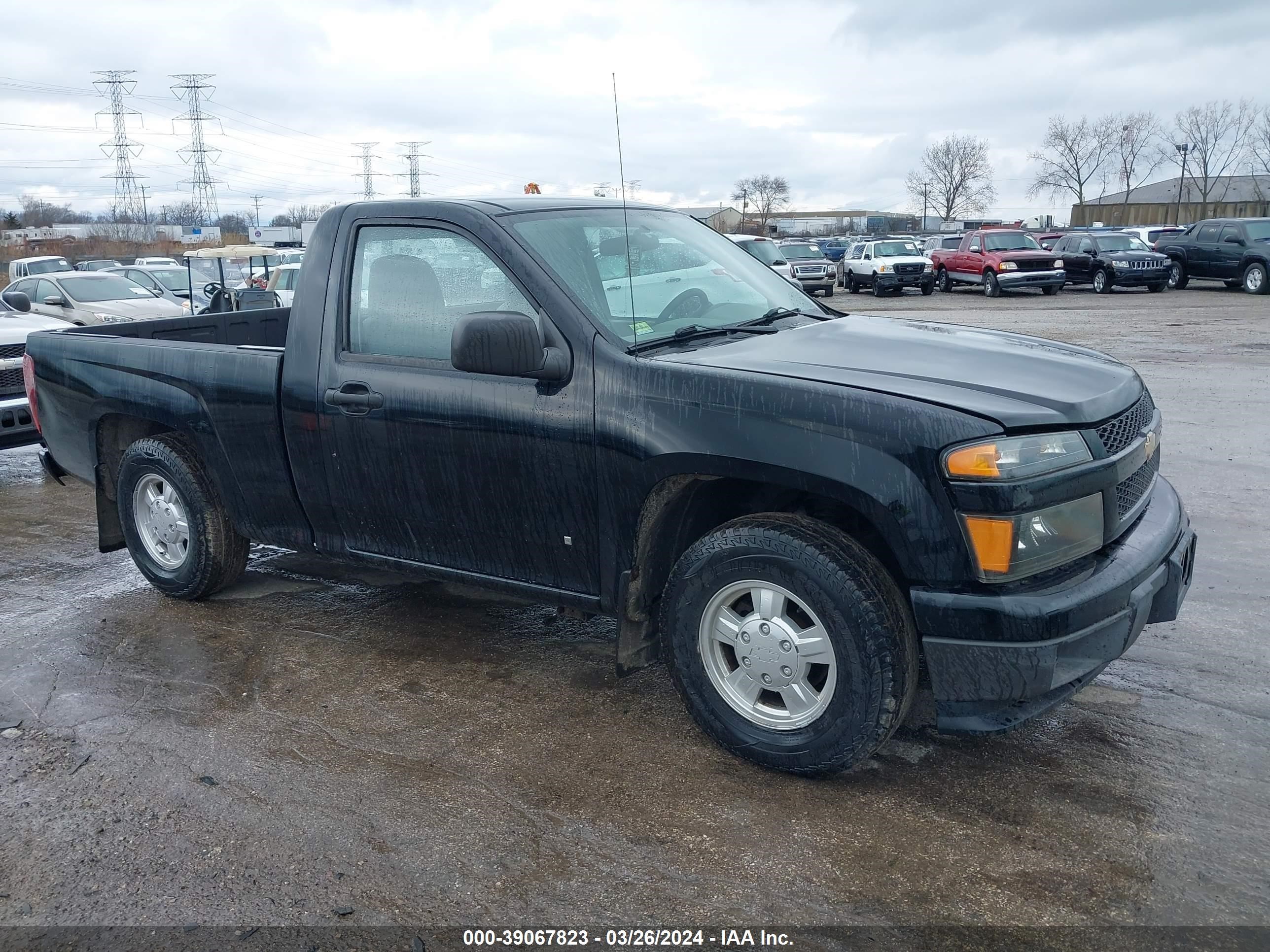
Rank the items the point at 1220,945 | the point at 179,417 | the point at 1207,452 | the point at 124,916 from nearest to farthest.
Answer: the point at 1220,945, the point at 124,916, the point at 179,417, the point at 1207,452

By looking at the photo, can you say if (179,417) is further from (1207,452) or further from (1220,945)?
(1207,452)

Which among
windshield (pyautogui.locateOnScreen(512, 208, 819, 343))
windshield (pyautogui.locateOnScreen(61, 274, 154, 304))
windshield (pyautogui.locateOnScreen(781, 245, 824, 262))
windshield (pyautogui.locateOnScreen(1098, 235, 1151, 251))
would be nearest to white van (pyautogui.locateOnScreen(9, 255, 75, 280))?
windshield (pyautogui.locateOnScreen(61, 274, 154, 304))

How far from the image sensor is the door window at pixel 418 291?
12.9 feet

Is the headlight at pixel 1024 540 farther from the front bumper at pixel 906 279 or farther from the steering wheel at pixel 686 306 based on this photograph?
the front bumper at pixel 906 279

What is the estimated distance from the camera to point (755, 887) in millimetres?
2879

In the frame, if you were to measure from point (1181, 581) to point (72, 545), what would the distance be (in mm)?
5904

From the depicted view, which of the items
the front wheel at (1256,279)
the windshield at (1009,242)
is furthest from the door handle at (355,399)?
the windshield at (1009,242)

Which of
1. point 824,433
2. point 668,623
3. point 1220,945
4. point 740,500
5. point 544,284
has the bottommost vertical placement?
point 1220,945

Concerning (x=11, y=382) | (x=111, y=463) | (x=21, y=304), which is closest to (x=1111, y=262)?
(x=21, y=304)

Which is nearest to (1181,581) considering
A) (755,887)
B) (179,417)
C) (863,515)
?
(863,515)

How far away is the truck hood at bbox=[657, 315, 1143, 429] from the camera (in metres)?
3.15

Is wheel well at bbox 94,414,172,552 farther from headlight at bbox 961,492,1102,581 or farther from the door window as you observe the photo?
headlight at bbox 961,492,1102,581

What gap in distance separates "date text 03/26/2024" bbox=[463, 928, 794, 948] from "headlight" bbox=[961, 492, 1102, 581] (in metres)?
1.13

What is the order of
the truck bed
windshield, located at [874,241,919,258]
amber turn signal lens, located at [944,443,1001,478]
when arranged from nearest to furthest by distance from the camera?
amber turn signal lens, located at [944,443,1001,478] < the truck bed < windshield, located at [874,241,919,258]
